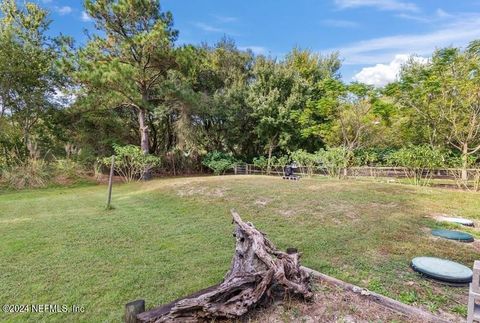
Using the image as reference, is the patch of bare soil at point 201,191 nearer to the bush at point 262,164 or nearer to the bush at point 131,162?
the bush at point 131,162

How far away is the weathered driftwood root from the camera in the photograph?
6.40 ft

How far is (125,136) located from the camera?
14.3 m

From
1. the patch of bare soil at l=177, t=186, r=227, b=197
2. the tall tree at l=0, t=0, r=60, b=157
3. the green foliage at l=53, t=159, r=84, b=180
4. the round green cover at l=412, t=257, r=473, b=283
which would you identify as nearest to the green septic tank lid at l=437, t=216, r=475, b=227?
the round green cover at l=412, t=257, r=473, b=283

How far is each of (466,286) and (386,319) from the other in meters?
1.26

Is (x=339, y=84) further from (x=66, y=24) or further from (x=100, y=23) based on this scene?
(x=66, y=24)

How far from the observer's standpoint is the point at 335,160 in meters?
10.0

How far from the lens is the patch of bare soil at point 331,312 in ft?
6.95

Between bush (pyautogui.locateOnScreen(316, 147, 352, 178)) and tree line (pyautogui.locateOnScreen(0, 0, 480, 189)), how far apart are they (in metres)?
0.10

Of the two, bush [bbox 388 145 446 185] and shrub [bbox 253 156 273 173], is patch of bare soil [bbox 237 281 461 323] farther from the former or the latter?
→ shrub [bbox 253 156 273 173]

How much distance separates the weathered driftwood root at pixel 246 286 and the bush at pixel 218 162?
11912mm

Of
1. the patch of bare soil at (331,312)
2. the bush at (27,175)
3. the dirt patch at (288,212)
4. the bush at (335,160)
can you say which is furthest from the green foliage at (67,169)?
the patch of bare soil at (331,312)

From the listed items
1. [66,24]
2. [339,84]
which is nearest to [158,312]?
[339,84]

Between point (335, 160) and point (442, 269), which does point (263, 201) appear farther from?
point (335, 160)

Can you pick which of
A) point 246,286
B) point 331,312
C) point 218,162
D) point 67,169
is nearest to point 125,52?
point 67,169
